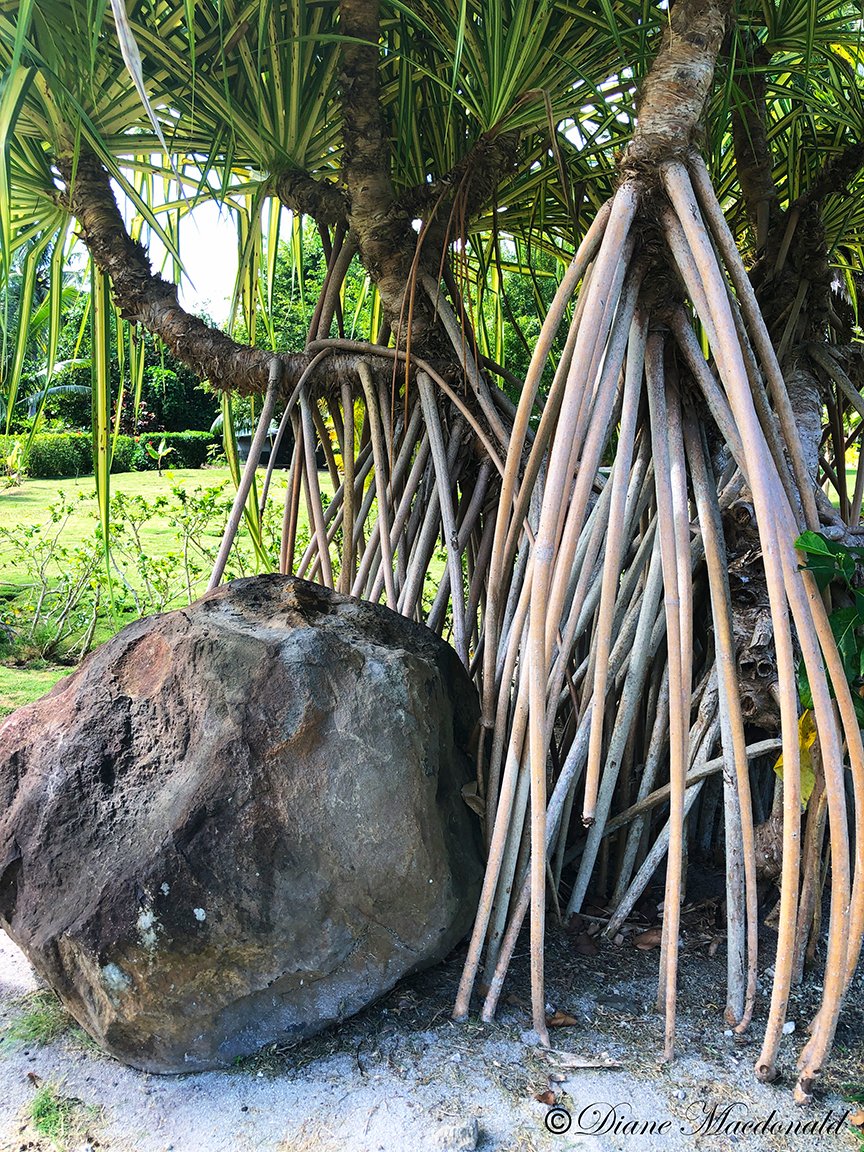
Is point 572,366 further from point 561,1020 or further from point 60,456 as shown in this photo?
point 60,456

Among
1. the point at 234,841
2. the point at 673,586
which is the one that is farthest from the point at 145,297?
the point at 673,586

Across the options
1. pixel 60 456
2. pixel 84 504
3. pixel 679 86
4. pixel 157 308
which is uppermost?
pixel 679 86

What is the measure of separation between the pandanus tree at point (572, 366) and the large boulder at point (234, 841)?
17 cm

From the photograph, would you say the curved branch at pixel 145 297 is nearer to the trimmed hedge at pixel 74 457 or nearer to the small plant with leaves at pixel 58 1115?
the small plant with leaves at pixel 58 1115

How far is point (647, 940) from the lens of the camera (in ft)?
6.56

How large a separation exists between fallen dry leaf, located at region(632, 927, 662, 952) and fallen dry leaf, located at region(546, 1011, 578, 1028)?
28 cm

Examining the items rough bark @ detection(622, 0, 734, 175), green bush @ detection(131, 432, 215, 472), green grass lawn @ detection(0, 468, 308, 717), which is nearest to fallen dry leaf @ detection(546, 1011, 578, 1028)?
rough bark @ detection(622, 0, 734, 175)

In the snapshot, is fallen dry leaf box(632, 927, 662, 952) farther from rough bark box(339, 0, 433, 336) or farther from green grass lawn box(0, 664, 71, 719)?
green grass lawn box(0, 664, 71, 719)

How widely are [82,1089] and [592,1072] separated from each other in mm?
870

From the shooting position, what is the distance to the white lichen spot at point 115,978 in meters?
1.60

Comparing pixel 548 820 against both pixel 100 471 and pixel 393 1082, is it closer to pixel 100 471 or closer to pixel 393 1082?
pixel 393 1082

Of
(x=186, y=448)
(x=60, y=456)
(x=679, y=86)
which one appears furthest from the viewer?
(x=186, y=448)

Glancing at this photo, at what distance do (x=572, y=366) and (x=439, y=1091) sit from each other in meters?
1.23

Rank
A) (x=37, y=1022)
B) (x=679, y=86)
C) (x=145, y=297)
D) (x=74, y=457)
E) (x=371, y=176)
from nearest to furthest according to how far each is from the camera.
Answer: (x=679, y=86) < (x=37, y=1022) < (x=371, y=176) < (x=145, y=297) < (x=74, y=457)
